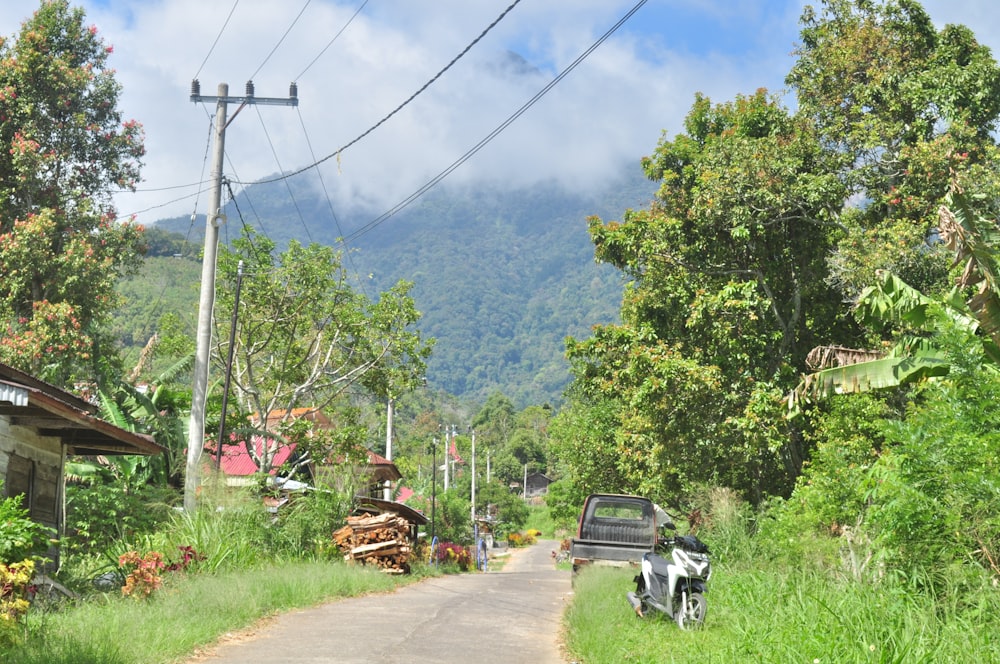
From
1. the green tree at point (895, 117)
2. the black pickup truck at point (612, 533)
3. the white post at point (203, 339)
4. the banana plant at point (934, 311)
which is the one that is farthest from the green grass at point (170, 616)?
the green tree at point (895, 117)

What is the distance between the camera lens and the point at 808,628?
267 inches

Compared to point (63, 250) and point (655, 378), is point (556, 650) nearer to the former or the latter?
point (655, 378)

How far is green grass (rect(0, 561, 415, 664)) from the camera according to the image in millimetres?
7945

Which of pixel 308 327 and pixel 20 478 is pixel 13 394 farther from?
pixel 308 327

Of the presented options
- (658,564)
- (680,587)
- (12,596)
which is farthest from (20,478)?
(680,587)

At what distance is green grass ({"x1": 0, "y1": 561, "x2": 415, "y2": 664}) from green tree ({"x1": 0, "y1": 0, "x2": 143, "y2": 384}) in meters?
10.7

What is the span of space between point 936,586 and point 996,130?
1590 centimetres

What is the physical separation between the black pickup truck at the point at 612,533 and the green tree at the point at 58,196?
1379 centimetres

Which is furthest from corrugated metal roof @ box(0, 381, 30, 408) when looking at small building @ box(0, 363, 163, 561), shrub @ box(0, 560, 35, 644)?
shrub @ box(0, 560, 35, 644)

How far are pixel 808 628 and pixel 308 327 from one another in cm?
2530

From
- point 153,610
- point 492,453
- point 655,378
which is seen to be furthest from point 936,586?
point 492,453

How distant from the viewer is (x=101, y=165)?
27.4m

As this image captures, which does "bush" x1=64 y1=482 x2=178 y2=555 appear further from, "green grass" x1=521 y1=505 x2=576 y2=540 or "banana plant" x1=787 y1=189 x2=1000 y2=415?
"green grass" x1=521 y1=505 x2=576 y2=540

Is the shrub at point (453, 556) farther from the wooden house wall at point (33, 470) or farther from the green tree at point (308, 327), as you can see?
the wooden house wall at point (33, 470)
